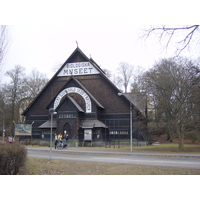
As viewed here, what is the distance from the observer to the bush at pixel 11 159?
9.84 meters

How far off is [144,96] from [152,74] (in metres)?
2.70

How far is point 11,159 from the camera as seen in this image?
10102mm

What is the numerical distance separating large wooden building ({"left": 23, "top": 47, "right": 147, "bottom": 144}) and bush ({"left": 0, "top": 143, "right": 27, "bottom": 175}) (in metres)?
24.6

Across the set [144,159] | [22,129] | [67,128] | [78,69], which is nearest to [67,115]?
[67,128]

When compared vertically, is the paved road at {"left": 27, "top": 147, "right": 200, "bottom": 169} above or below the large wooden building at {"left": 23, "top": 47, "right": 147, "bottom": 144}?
below

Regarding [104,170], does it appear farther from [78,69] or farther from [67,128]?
[78,69]

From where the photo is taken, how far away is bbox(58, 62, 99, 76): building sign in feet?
135

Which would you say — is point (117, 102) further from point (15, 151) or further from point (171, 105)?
point (15, 151)

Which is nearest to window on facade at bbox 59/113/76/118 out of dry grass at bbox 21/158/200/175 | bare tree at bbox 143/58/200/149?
bare tree at bbox 143/58/200/149

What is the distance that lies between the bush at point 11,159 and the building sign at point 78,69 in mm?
31150

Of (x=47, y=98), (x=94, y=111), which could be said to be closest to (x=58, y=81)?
(x=47, y=98)

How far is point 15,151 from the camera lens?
10.3 metres

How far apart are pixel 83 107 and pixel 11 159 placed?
28885 millimetres

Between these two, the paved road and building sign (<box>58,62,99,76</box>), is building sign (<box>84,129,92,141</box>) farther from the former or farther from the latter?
the paved road
